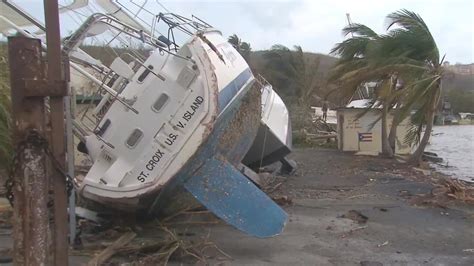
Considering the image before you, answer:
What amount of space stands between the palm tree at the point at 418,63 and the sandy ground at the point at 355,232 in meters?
5.05

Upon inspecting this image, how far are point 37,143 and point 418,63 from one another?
54.4ft

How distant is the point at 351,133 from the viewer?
2452 centimetres

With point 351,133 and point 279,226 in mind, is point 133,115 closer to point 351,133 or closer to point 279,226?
point 279,226

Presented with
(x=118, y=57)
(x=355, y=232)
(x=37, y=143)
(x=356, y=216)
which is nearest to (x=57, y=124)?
(x=37, y=143)

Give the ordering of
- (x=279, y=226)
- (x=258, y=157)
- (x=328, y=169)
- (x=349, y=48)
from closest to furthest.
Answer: (x=279, y=226) < (x=258, y=157) < (x=328, y=169) < (x=349, y=48)

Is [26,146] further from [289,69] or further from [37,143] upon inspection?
[289,69]

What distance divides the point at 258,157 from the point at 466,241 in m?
5.83

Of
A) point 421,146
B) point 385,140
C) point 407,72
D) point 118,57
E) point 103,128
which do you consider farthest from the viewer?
point 385,140

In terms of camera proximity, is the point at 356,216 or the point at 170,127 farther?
the point at 356,216

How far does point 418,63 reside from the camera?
734 inches

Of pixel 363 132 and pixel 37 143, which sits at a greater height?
pixel 37 143

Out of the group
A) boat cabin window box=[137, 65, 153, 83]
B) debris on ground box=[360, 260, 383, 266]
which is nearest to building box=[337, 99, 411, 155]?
boat cabin window box=[137, 65, 153, 83]

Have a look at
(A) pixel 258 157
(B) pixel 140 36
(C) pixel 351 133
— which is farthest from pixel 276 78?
(B) pixel 140 36

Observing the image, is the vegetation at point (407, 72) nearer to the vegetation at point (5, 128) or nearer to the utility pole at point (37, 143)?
the vegetation at point (5, 128)
